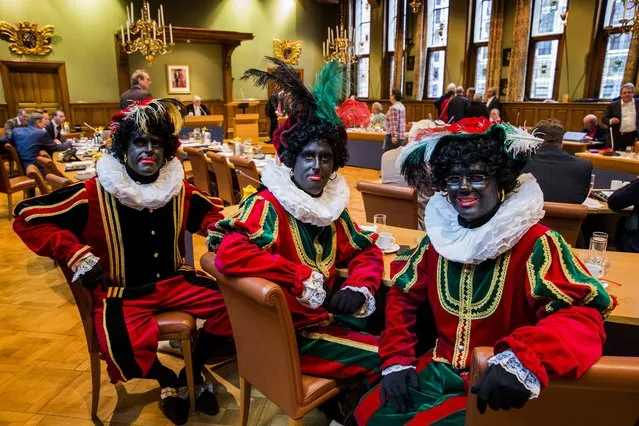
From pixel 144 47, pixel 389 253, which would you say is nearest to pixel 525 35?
pixel 144 47

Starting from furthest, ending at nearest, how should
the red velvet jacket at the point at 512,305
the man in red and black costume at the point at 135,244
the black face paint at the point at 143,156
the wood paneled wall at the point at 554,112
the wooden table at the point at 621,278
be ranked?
the wood paneled wall at the point at 554,112
the black face paint at the point at 143,156
the man in red and black costume at the point at 135,244
the wooden table at the point at 621,278
the red velvet jacket at the point at 512,305

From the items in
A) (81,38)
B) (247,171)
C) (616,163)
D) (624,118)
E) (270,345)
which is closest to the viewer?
(270,345)

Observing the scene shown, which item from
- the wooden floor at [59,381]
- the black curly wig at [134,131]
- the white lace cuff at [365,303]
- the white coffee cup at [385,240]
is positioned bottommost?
the wooden floor at [59,381]

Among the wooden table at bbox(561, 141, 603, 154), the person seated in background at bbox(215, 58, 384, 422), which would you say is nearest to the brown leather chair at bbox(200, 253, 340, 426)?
the person seated in background at bbox(215, 58, 384, 422)

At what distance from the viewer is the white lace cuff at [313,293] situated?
1876 mm

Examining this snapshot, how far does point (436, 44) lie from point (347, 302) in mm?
13093

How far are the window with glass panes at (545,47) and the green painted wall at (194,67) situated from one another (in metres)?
8.50

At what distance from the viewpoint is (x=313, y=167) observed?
2027mm

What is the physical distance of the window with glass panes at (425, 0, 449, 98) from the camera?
1310cm

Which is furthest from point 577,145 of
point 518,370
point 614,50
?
point 518,370

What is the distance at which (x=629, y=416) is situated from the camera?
1.15 m

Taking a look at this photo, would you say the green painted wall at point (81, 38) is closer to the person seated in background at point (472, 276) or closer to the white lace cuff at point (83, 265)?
the white lace cuff at point (83, 265)

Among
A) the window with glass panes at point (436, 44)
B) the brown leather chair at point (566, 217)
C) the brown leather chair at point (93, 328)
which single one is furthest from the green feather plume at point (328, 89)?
the window with glass panes at point (436, 44)

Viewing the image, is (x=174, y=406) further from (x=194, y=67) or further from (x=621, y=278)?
(x=194, y=67)
